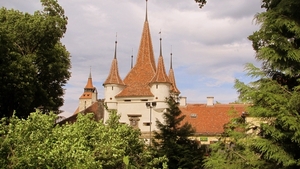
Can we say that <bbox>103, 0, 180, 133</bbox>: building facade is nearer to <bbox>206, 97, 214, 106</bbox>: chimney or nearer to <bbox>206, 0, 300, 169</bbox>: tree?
<bbox>206, 97, 214, 106</bbox>: chimney

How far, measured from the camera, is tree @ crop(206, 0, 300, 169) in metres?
7.84

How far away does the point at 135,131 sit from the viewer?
17938 millimetres

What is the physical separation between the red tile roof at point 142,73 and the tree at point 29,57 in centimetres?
806

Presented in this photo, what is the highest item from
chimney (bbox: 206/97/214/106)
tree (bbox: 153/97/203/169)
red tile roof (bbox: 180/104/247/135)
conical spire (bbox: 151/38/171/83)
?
conical spire (bbox: 151/38/171/83)

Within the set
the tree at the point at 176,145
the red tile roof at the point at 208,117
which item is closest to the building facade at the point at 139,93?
the red tile roof at the point at 208,117

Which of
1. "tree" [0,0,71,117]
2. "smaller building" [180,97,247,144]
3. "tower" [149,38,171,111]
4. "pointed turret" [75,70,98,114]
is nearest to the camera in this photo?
"tree" [0,0,71,117]

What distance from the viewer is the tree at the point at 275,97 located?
7844 millimetres

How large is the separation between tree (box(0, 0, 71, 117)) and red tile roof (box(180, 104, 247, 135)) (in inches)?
615

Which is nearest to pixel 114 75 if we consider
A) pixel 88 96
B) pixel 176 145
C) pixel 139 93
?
pixel 139 93

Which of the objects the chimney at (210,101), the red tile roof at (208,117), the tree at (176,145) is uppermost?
the chimney at (210,101)

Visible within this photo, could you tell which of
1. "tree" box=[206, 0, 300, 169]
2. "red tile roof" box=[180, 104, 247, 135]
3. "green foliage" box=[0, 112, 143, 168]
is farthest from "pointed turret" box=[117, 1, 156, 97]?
"tree" box=[206, 0, 300, 169]

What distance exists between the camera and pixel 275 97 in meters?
8.06

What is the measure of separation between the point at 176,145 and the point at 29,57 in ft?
46.2

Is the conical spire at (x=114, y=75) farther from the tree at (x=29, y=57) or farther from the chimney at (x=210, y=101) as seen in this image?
the chimney at (x=210, y=101)
